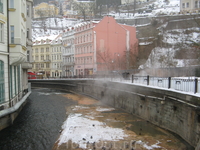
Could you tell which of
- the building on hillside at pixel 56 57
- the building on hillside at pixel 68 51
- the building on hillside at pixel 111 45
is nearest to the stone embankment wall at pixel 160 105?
the building on hillside at pixel 111 45

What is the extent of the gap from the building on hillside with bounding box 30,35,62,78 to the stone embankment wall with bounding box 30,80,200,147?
142 ft

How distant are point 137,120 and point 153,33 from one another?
4560cm

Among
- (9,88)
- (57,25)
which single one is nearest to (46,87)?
(9,88)

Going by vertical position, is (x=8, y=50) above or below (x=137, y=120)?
above

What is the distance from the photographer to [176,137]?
13.4 meters

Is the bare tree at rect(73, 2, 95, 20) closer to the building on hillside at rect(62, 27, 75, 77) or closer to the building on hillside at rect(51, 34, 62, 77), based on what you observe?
the building on hillside at rect(51, 34, 62, 77)

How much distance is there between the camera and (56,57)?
7031 cm

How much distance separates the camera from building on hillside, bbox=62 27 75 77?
6097 centimetres

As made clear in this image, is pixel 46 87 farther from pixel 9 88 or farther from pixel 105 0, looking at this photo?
pixel 105 0

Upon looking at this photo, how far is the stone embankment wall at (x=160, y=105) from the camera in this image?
11642mm

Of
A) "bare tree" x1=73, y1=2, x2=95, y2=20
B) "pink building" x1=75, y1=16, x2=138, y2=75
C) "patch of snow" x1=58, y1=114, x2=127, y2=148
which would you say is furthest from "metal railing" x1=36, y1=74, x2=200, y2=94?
"bare tree" x1=73, y1=2, x2=95, y2=20

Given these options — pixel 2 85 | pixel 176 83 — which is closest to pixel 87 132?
pixel 176 83

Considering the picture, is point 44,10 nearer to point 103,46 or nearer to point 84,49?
point 84,49

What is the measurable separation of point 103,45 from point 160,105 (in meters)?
36.9
